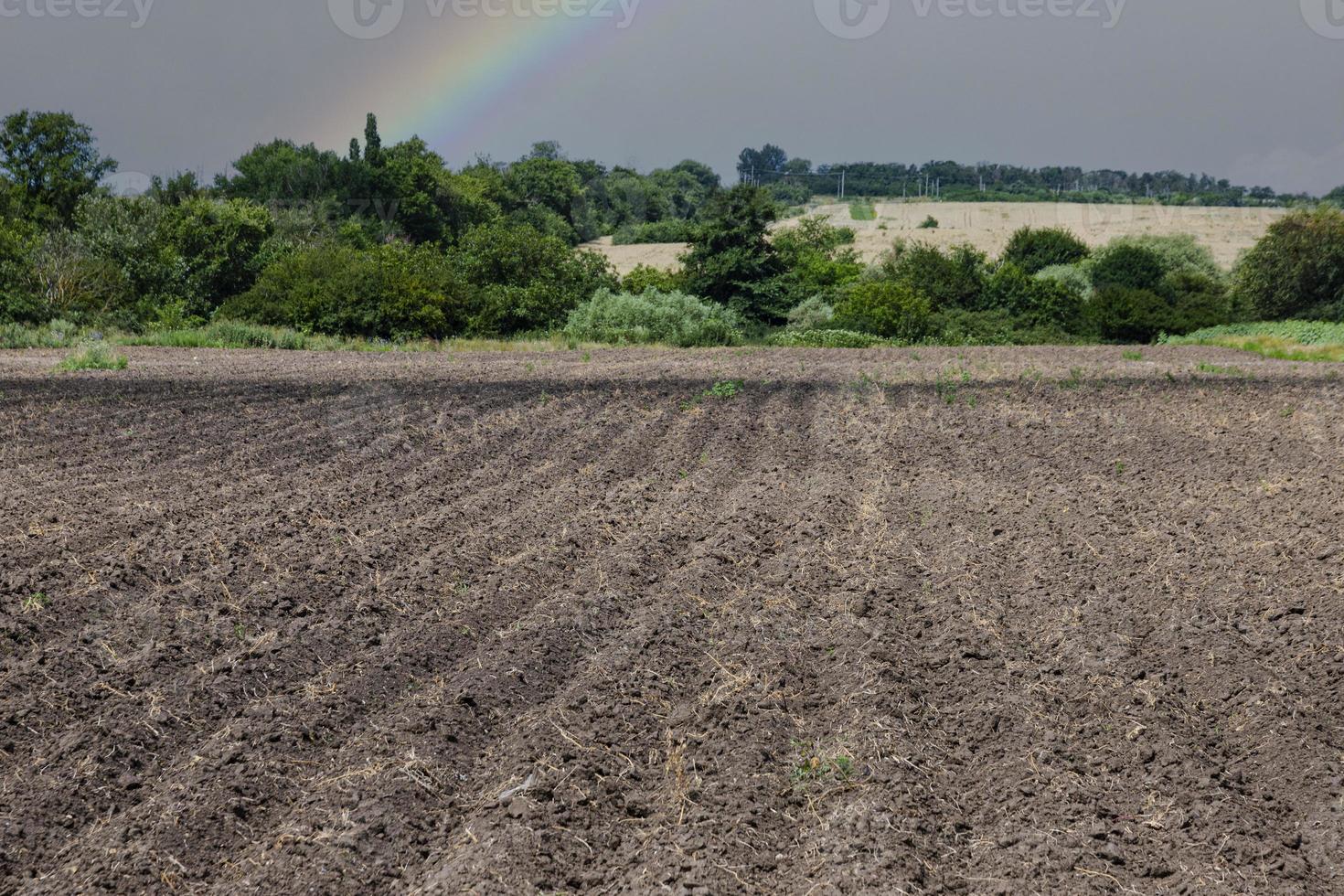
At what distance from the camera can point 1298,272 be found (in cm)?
3716

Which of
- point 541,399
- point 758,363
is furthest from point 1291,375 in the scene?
point 541,399

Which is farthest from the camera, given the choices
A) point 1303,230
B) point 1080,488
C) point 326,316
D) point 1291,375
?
point 1303,230

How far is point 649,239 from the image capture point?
72.6m

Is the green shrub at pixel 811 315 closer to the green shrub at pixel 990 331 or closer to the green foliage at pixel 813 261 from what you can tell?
the green foliage at pixel 813 261

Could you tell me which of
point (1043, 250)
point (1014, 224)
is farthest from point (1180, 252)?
point (1014, 224)

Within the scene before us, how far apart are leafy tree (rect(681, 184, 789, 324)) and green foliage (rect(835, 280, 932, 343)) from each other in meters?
2.45

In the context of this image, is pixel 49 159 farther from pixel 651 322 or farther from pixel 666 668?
pixel 666 668

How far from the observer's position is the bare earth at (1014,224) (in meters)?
59.6

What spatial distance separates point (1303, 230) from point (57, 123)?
4887 cm

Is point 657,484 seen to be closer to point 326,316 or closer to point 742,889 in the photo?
point 742,889

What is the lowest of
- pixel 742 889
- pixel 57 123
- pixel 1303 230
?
pixel 742 889

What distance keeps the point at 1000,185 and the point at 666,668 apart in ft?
366

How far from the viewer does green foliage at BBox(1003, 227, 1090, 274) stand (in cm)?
4597

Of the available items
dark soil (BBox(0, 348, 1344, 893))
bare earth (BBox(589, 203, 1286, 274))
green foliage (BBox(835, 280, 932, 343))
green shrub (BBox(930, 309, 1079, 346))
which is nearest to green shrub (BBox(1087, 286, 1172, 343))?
green shrub (BBox(930, 309, 1079, 346))
